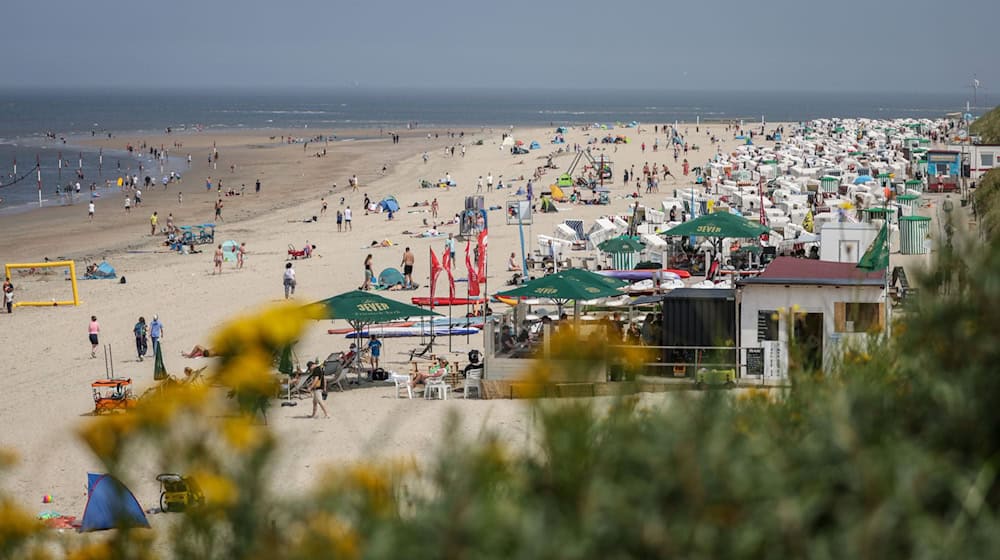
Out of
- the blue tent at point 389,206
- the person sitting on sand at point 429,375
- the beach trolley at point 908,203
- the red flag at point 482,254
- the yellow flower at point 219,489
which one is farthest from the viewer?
the blue tent at point 389,206

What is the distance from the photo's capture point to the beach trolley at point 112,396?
41.8 feet

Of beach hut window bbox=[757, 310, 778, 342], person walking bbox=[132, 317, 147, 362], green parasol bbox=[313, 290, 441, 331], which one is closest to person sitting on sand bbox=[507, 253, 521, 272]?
person walking bbox=[132, 317, 147, 362]

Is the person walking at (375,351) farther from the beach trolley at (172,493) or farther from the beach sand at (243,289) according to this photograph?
the beach trolley at (172,493)

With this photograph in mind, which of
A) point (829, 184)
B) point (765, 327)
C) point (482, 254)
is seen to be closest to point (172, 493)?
point (765, 327)

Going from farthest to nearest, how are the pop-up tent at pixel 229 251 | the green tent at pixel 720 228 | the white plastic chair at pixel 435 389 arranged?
the pop-up tent at pixel 229 251 → the green tent at pixel 720 228 → the white plastic chair at pixel 435 389

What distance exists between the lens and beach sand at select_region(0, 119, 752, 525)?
10.8 m

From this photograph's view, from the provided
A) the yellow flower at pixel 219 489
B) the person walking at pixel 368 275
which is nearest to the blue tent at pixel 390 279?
the person walking at pixel 368 275

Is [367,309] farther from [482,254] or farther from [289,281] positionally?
[289,281]

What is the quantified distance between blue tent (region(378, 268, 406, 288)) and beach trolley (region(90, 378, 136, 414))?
7.13 meters

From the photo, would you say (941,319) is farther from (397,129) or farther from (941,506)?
(397,129)

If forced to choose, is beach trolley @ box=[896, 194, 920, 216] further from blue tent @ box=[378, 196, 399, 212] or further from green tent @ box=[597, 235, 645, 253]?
blue tent @ box=[378, 196, 399, 212]

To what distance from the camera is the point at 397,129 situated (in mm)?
94688

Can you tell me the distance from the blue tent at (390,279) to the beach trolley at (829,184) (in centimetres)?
1364

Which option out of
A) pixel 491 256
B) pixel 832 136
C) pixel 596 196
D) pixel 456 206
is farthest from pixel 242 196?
pixel 832 136
